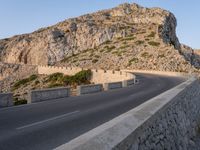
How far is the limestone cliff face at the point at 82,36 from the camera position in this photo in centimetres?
11738

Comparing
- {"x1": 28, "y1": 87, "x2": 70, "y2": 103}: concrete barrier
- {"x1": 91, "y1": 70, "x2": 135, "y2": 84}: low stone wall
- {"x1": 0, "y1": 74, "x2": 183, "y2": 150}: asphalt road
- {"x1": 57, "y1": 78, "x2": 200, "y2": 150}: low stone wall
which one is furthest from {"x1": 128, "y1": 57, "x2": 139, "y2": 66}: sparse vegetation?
{"x1": 57, "y1": 78, "x2": 200, "y2": 150}: low stone wall

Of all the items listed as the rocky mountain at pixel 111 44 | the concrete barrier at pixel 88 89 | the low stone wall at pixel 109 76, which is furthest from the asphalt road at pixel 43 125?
the rocky mountain at pixel 111 44

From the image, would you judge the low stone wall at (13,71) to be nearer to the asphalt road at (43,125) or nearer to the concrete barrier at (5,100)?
the concrete barrier at (5,100)

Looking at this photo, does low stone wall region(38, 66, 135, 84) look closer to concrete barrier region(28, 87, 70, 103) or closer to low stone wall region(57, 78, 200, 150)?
concrete barrier region(28, 87, 70, 103)

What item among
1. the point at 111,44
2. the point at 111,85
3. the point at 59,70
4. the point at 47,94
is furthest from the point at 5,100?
the point at 111,44

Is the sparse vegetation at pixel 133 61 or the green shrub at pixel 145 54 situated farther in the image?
the green shrub at pixel 145 54

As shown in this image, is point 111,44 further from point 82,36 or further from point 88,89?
point 88,89

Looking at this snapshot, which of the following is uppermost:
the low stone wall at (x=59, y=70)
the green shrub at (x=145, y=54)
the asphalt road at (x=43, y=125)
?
the green shrub at (x=145, y=54)

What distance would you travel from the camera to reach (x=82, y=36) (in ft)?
403

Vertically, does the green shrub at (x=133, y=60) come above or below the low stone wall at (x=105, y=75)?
above

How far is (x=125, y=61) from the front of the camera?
89438 mm

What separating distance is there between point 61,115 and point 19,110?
267 cm

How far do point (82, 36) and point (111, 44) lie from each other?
1706cm

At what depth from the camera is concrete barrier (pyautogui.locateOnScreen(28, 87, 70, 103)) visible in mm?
19688
